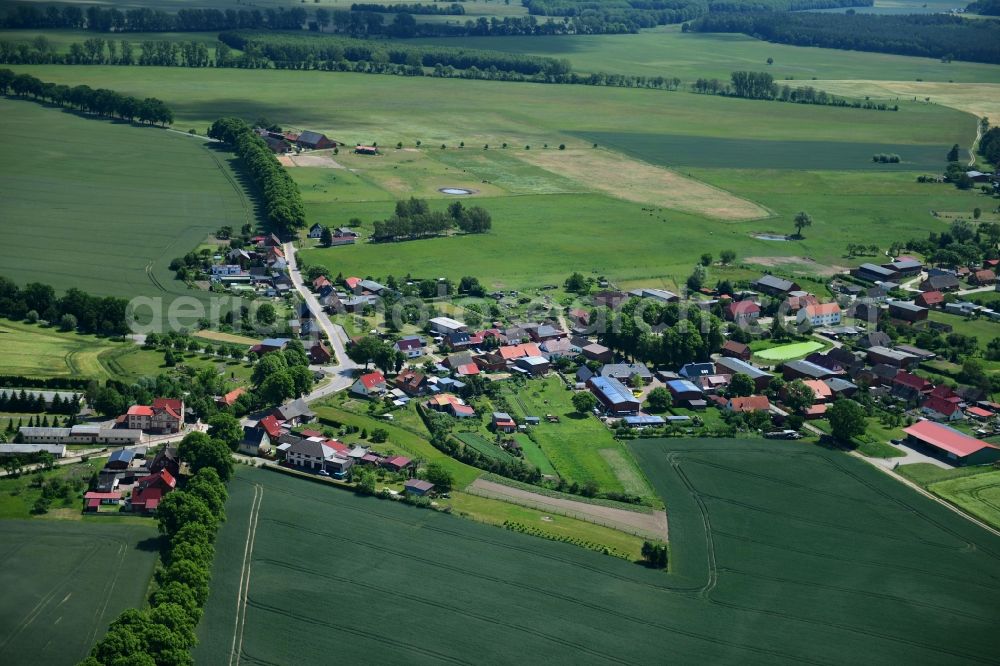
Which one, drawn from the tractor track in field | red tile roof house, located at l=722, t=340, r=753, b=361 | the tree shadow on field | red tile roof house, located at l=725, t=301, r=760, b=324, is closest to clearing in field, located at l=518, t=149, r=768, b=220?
red tile roof house, located at l=725, t=301, r=760, b=324

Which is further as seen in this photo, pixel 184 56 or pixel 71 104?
pixel 184 56

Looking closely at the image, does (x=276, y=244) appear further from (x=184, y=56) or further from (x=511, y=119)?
(x=184, y=56)

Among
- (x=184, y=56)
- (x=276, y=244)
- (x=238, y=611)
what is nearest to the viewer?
(x=238, y=611)

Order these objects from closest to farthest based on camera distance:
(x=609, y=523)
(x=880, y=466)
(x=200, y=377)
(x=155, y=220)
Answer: (x=609, y=523), (x=880, y=466), (x=200, y=377), (x=155, y=220)

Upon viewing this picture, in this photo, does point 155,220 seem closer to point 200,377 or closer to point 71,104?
point 200,377

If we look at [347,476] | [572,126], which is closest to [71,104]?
[572,126]

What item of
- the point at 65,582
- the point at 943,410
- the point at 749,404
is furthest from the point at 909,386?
the point at 65,582

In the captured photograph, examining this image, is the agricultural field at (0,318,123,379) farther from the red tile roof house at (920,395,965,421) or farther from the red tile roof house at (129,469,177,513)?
the red tile roof house at (920,395,965,421)

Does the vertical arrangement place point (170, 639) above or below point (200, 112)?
below
